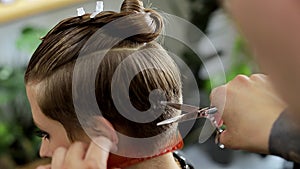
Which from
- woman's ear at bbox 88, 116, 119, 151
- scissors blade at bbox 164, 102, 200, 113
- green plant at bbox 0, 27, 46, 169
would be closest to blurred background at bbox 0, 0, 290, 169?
green plant at bbox 0, 27, 46, 169

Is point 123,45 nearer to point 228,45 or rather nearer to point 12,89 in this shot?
point 12,89

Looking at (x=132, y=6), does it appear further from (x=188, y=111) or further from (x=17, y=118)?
(x=17, y=118)

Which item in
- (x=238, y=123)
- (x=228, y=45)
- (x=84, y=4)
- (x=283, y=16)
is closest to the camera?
(x=283, y=16)

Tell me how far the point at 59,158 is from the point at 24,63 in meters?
1.52

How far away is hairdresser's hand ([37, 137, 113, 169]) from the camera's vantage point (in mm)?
966

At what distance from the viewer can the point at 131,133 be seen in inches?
40.9

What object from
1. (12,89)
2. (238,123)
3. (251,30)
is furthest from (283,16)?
(12,89)

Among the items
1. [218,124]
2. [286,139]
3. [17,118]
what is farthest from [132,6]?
[17,118]

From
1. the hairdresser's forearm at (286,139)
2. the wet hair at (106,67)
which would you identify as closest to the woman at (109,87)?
the wet hair at (106,67)

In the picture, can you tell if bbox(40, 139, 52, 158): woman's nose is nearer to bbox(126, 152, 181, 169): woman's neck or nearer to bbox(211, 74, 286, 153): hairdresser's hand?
bbox(126, 152, 181, 169): woman's neck

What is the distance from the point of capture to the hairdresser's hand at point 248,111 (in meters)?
0.94

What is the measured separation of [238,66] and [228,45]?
407 millimetres

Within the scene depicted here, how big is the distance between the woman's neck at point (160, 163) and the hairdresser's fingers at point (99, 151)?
7 cm

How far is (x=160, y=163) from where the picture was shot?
3.49 feet
